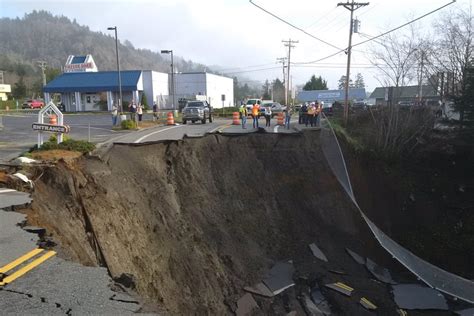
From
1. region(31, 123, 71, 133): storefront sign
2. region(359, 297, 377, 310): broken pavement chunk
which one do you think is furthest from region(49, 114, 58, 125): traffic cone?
region(359, 297, 377, 310): broken pavement chunk

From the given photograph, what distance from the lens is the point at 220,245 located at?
45.0 feet

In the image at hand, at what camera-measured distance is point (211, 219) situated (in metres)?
14.8

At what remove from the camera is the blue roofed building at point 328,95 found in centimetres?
6632

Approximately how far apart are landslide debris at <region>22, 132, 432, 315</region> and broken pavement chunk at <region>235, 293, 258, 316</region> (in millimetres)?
219

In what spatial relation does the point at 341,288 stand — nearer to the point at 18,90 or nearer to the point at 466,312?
the point at 466,312

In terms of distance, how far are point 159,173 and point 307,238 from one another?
7.14 meters

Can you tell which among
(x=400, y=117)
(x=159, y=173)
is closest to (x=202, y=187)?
(x=159, y=173)

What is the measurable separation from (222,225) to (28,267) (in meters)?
9.66

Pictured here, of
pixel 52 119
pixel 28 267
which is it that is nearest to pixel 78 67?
pixel 52 119

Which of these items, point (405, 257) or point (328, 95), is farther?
point (328, 95)

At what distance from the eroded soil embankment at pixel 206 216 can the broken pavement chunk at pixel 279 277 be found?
0.30 m

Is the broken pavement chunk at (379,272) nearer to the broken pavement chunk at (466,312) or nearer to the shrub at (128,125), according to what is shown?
the broken pavement chunk at (466,312)

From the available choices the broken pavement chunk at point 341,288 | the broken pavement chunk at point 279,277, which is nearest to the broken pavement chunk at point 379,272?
the broken pavement chunk at point 341,288

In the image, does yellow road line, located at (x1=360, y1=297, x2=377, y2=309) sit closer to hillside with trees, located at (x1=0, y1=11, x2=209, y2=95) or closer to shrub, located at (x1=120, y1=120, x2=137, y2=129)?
shrub, located at (x1=120, y1=120, x2=137, y2=129)
